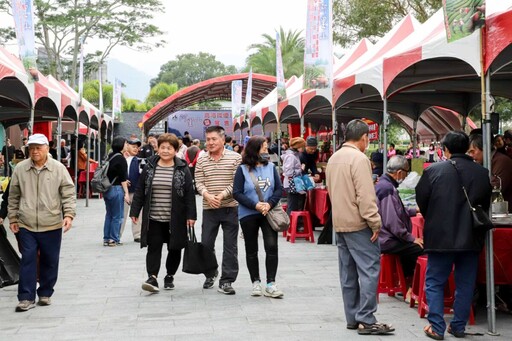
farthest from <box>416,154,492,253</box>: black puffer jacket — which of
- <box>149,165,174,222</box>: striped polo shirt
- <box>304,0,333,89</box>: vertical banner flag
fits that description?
<box>304,0,333,89</box>: vertical banner flag

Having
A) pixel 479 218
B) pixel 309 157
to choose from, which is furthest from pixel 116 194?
pixel 479 218

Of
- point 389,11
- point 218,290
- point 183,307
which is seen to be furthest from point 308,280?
point 389,11

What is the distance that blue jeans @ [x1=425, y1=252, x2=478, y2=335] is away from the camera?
549cm

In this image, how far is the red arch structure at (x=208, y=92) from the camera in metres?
34.9

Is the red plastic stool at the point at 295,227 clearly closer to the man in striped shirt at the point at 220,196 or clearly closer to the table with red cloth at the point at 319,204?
the table with red cloth at the point at 319,204

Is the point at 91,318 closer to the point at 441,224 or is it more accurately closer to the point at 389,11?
the point at 441,224

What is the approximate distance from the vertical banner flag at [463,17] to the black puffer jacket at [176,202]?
2.83 metres

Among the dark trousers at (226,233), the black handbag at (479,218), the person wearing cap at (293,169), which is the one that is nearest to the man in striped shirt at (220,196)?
the dark trousers at (226,233)

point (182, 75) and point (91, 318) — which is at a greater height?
point (182, 75)

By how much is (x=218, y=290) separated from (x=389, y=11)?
24.0 m

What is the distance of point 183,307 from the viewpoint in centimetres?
667

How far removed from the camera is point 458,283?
219 inches

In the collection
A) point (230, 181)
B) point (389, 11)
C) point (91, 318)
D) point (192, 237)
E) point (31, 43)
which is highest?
point (389, 11)

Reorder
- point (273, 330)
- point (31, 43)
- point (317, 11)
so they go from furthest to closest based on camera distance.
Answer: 1. point (317, 11)
2. point (31, 43)
3. point (273, 330)
